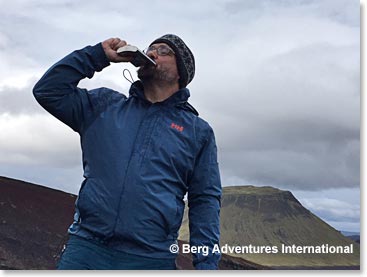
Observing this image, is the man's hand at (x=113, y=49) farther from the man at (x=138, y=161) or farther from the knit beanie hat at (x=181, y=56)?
the knit beanie hat at (x=181, y=56)

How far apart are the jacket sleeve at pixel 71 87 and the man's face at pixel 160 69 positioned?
13cm

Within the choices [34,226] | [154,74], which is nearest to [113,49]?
[154,74]

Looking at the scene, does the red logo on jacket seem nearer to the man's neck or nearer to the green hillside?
the man's neck

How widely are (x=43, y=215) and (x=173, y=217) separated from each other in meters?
1.33

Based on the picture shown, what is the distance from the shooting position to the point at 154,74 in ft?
5.71

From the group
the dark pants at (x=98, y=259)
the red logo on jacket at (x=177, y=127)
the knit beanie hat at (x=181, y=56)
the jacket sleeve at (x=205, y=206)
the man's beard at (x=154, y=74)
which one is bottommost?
the dark pants at (x=98, y=259)

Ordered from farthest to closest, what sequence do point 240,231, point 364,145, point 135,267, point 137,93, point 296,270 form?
point 240,231 → point 364,145 → point 296,270 → point 137,93 → point 135,267

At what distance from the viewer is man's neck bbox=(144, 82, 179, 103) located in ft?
5.71

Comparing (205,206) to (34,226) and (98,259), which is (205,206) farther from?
(34,226)

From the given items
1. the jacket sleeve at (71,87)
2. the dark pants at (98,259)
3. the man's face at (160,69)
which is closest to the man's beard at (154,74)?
the man's face at (160,69)

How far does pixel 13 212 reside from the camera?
2734 mm

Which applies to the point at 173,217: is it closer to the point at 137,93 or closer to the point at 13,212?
the point at 137,93

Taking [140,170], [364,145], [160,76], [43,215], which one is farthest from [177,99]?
[43,215]

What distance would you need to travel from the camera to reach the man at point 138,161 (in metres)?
1.55
